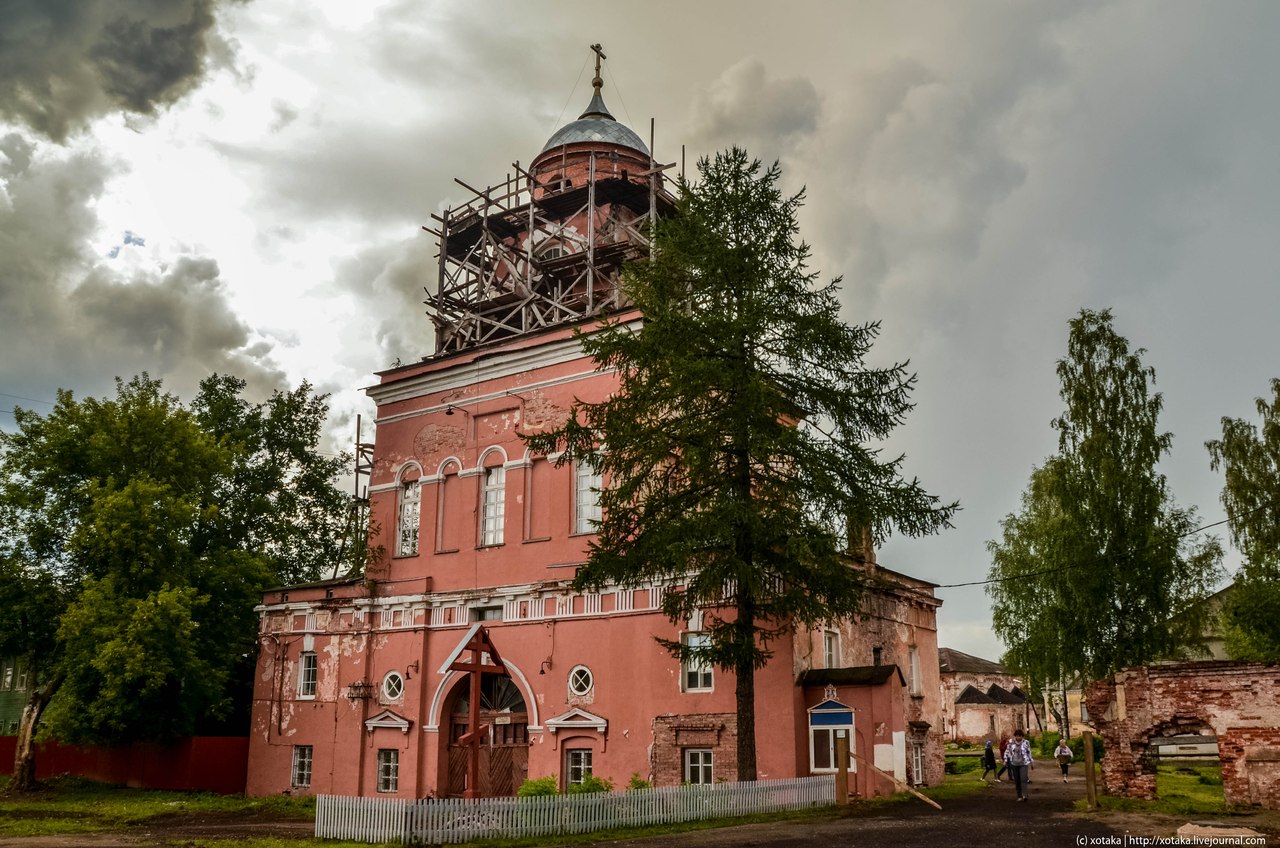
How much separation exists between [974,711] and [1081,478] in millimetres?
42277

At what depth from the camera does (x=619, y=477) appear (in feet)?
64.9

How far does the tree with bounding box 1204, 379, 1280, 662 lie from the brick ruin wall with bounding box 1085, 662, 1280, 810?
32.3 feet

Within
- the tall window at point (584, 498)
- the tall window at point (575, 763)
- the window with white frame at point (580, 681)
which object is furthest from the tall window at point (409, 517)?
the tall window at point (575, 763)

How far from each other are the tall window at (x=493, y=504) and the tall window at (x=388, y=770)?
596cm

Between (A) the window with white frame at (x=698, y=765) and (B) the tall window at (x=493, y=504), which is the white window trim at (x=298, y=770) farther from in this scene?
(A) the window with white frame at (x=698, y=765)

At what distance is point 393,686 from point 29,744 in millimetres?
11598

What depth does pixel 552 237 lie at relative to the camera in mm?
33500

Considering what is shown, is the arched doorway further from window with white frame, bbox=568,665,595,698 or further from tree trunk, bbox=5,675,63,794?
tree trunk, bbox=5,675,63,794

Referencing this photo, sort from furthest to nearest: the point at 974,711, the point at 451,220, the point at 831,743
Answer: the point at 974,711 → the point at 451,220 → the point at 831,743

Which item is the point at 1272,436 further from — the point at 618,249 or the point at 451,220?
the point at 451,220

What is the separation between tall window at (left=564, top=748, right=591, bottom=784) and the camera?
23.4 metres

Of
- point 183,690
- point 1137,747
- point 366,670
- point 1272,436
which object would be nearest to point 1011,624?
point 1272,436

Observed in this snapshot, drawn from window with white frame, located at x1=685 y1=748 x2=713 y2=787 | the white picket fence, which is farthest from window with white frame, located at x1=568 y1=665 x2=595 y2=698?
the white picket fence

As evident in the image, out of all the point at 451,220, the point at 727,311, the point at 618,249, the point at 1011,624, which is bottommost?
the point at 1011,624
